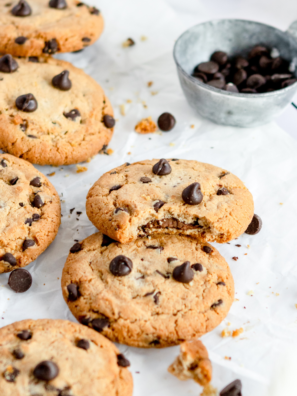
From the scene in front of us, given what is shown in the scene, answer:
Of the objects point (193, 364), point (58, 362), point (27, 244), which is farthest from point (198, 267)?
point (27, 244)

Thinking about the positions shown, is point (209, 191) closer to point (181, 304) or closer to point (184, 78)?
point (181, 304)

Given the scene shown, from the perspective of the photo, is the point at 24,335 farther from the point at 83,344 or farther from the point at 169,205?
the point at 169,205

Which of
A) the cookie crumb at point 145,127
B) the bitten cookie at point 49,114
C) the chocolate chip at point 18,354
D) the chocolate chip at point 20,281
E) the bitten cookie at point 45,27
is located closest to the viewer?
the chocolate chip at point 18,354

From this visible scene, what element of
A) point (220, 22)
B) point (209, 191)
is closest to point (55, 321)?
point (209, 191)

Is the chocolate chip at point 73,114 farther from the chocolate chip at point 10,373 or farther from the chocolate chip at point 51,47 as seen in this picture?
the chocolate chip at point 10,373

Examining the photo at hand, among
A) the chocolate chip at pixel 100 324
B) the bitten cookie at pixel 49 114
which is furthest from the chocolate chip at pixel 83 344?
the bitten cookie at pixel 49 114

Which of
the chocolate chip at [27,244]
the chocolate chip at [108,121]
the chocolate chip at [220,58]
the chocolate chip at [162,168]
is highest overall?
the chocolate chip at [220,58]

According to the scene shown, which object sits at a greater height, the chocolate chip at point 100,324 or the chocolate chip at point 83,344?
the chocolate chip at point 83,344
